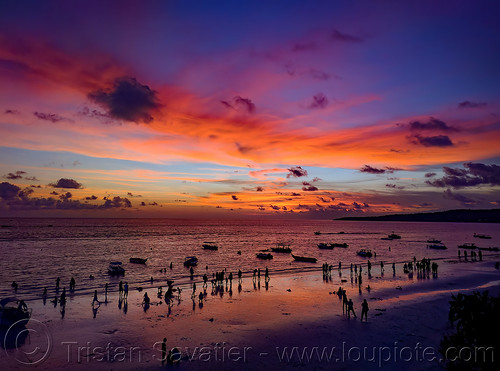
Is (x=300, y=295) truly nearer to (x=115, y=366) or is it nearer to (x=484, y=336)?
(x=115, y=366)

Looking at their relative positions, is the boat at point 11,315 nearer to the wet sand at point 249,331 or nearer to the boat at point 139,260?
the wet sand at point 249,331

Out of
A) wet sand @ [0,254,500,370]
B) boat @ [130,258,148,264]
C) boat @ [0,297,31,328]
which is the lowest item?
boat @ [130,258,148,264]

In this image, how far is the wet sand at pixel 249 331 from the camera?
840 inches

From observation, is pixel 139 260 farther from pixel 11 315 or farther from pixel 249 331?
pixel 249 331

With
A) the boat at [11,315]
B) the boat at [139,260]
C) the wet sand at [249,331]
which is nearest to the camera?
the wet sand at [249,331]

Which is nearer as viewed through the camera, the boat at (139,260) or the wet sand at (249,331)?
the wet sand at (249,331)

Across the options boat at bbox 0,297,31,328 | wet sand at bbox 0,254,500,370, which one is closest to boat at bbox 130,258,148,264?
wet sand at bbox 0,254,500,370

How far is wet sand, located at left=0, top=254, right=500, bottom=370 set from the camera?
2134cm

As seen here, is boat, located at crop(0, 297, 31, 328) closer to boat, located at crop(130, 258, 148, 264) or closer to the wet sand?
the wet sand

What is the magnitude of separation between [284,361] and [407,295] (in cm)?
2579

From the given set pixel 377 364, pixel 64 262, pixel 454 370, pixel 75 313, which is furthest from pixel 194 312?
pixel 64 262

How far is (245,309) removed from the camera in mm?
34094

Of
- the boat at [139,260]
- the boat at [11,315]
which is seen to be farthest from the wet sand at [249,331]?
the boat at [139,260]

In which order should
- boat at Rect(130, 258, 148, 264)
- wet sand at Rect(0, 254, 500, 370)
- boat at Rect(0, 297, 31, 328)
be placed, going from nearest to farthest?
wet sand at Rect(0, 254, 500, 370), boat at Rect(0, 297, 31, 328), boat at Rect(130, 258, 148, 264)
